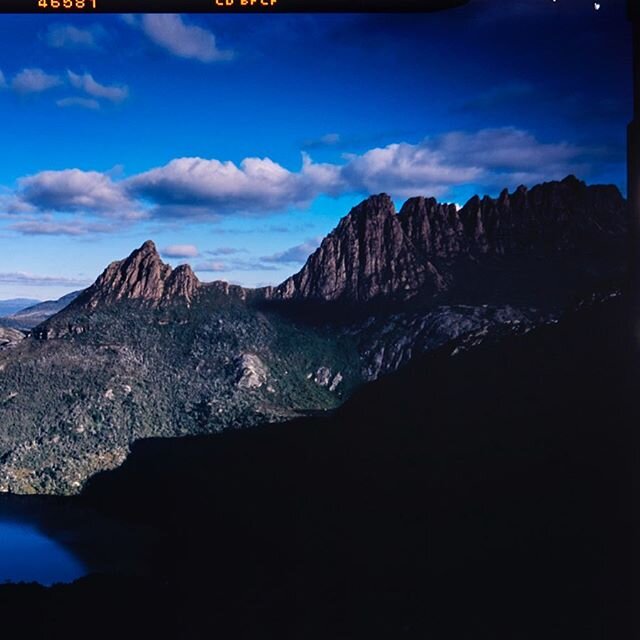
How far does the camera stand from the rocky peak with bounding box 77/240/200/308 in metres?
141

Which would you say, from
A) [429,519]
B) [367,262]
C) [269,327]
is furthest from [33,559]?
[367,262]

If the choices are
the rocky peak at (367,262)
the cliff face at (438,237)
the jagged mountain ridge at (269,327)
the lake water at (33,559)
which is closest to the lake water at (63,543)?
the lake water at (33,559)

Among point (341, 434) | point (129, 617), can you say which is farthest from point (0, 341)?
point (129, 617)

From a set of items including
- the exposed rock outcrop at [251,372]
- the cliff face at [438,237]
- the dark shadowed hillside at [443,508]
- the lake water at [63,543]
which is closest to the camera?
the dark shadowed hillside at [443,508]

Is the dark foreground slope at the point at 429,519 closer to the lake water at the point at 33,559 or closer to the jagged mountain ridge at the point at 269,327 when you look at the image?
the lake water at the point at 33,559

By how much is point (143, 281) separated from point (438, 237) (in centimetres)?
7347

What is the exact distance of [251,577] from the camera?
4628 cm

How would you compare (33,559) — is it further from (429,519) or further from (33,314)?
(33,314)

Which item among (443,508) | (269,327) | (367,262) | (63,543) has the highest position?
(367,262)

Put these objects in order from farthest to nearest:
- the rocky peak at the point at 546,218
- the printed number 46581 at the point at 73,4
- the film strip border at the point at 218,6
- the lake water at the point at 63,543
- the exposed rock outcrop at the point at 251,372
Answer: the exposed rock outcrop at the point at 251,372 → the rocky peak at the point at 546,218 → the lake water at the point at 63,543 → the printed number 46581 at the point at 73,4 → the film strip border at the point at 218,6

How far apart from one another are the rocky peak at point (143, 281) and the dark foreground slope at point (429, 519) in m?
71.1

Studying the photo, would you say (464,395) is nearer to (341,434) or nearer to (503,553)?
(341,434)

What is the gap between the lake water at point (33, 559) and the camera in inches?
2427

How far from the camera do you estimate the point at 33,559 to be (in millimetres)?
67688
